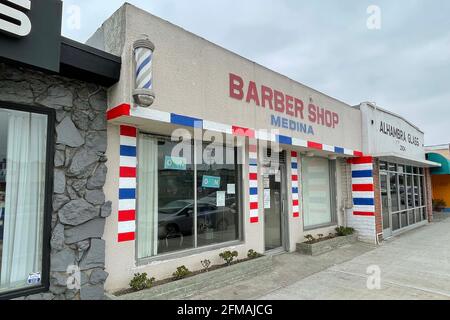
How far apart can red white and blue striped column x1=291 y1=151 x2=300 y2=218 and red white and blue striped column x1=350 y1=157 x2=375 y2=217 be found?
2620 millimetres

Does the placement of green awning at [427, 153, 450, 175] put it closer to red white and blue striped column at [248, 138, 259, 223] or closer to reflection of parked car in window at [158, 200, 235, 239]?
red white and blue striped column at [248, 138, 259, 223]

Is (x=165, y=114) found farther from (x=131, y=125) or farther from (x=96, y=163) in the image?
(x=96, y=163)

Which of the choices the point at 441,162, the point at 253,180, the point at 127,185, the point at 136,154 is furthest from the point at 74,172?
the point at 441,162

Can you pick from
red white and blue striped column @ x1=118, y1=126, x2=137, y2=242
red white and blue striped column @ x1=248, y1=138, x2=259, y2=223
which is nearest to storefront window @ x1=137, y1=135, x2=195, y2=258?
red white and blue striped column @ x1=118, y1=126, x2=137, y2=242

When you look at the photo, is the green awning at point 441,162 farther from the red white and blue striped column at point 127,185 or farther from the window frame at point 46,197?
the window frame at point 46,197

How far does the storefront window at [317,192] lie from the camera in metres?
8.69

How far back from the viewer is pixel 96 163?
433 cm

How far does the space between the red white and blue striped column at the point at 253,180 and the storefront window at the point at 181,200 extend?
0.34 metres

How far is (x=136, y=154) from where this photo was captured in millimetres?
4938

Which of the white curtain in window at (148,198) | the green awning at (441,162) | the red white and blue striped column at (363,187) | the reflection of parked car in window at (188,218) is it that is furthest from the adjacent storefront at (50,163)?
the green awning at (441,162)

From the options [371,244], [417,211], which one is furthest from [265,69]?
[417,211]

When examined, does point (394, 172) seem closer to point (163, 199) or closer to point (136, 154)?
point (163, 199)

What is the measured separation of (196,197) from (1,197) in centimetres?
305

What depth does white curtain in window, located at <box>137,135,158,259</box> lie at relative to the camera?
500 cm
